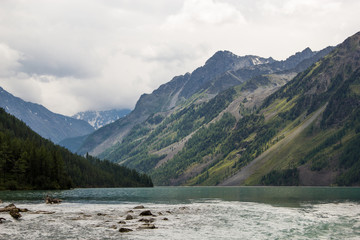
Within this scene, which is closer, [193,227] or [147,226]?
[147,226]

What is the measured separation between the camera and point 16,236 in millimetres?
52594

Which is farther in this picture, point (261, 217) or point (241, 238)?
point (261, 217)

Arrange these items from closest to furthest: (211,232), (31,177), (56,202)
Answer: (211,232) → (56,202) → (31,177)

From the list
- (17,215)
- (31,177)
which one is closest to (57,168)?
(31,177)

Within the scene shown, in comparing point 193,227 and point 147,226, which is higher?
point 147,226

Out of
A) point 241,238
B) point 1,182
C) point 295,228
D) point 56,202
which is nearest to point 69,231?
point 241,238

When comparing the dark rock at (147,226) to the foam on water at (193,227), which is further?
the dark rock at (147,226)

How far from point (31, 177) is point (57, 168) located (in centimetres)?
1662

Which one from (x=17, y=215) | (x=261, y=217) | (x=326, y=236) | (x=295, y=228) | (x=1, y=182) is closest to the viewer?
(x=326, y=236)

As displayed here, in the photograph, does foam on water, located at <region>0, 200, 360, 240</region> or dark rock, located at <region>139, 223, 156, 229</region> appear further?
dark rock, located at <region>139, 223, 156, 229</region>

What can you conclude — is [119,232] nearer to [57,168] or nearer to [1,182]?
[1,182]

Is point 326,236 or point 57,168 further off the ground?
point 57,168

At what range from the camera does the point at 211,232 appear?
61219 mm

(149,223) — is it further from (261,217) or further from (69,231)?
(261,217)
